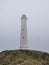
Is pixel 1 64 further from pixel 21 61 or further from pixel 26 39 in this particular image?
pixel 26 39

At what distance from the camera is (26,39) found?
193ft

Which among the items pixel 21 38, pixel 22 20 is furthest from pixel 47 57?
pixel 22 20

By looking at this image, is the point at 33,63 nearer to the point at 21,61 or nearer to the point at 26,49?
the point at 21,61

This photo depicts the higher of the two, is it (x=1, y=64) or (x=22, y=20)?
(x=22, y=20)

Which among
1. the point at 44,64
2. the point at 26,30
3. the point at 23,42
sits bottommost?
the point at 44,64

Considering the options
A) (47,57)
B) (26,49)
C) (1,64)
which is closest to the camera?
(1,64)

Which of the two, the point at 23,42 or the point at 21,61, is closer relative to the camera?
the point at 21,61

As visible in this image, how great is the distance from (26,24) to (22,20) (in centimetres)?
197

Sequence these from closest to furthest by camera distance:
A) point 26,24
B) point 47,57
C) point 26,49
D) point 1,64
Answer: point 1,64
point 47,57
point 26,49
point 26,24

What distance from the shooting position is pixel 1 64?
39625 millimetres

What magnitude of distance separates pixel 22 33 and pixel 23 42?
3248mm

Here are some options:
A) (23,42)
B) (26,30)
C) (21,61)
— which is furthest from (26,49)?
(21,61)

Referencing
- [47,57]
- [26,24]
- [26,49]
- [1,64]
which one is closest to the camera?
[1,64]

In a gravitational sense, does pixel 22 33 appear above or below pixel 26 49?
above
